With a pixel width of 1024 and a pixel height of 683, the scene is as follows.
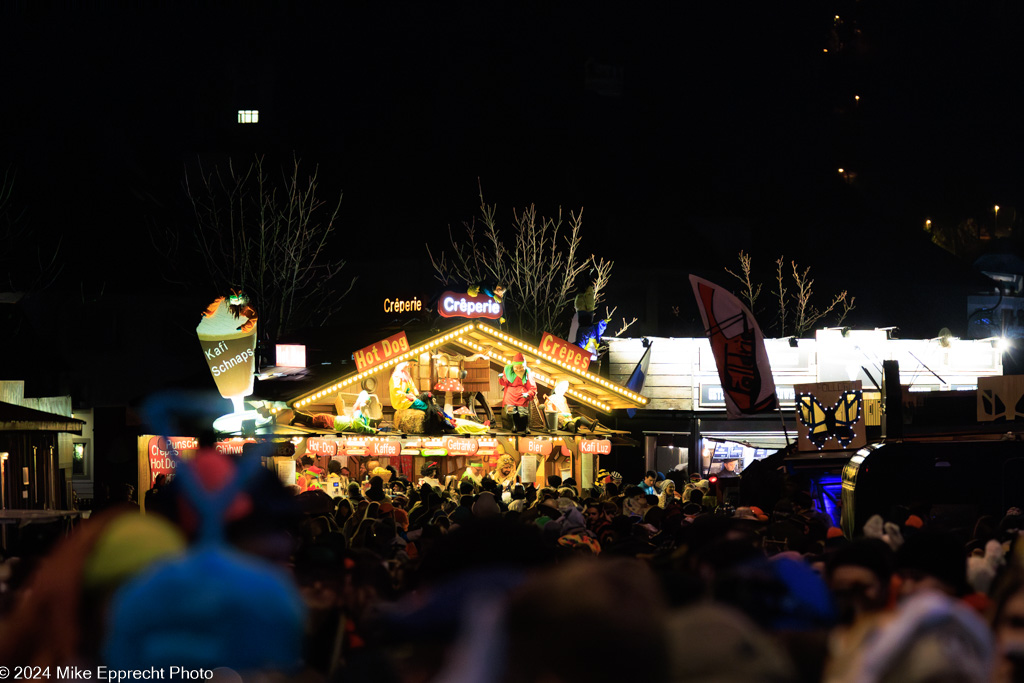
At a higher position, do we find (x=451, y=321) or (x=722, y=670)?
(x=451, y=321)

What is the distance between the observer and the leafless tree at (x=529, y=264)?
1363 inches

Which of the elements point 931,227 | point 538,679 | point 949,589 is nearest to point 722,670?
point 538,679

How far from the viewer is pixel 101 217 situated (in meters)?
35.3

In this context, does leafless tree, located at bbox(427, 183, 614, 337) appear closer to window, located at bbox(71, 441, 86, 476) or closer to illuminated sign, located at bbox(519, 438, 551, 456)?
illuminated sign, located at bbox(519, 438, 551, 456)

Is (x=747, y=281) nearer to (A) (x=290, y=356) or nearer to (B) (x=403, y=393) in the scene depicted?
(A) (x=290, y=356)

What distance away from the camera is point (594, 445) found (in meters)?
22.5

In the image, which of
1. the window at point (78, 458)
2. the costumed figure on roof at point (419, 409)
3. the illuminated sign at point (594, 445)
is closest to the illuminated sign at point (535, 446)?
the illuminated sign at point (594, 445)

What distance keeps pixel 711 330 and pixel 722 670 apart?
12.7 m

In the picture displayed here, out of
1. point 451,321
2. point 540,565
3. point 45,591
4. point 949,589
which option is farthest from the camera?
point 451,321

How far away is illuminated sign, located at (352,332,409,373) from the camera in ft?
68.1

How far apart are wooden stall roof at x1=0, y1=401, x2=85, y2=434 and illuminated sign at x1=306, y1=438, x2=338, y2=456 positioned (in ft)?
16.3

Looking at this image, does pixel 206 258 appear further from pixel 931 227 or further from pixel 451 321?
pixel 931 227

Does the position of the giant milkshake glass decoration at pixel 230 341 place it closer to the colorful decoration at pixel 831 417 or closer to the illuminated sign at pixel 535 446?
the illuminated sign at pixel 535 446

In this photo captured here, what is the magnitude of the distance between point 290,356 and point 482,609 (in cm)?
2325
